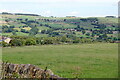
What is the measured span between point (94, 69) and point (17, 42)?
73471 millimetres

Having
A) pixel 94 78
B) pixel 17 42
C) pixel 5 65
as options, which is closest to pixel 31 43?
pixel 17 42

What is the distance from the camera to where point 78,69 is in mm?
33250

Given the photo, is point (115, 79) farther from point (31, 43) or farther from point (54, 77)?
point (31, 43)

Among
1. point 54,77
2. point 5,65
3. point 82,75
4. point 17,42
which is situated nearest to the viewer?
point 54,77

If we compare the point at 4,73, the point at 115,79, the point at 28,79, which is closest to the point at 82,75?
the point at 115,79

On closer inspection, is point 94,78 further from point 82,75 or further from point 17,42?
point 17,42

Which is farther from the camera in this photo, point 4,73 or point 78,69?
point 78,69

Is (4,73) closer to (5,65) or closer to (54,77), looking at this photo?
(5,65)

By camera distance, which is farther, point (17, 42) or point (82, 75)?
point (17, 42)

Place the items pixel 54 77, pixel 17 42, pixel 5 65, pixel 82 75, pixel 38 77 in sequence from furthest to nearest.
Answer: pixel 17 42 → pixel 5 65 → pixel 82 75 → pixel 38 77 → pixel 54 77

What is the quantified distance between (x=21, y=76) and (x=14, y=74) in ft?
3.69

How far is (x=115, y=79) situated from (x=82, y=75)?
3.92 metres

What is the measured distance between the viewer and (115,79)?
1033 inches

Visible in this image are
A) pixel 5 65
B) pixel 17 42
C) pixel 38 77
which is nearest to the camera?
pixel 38 77
